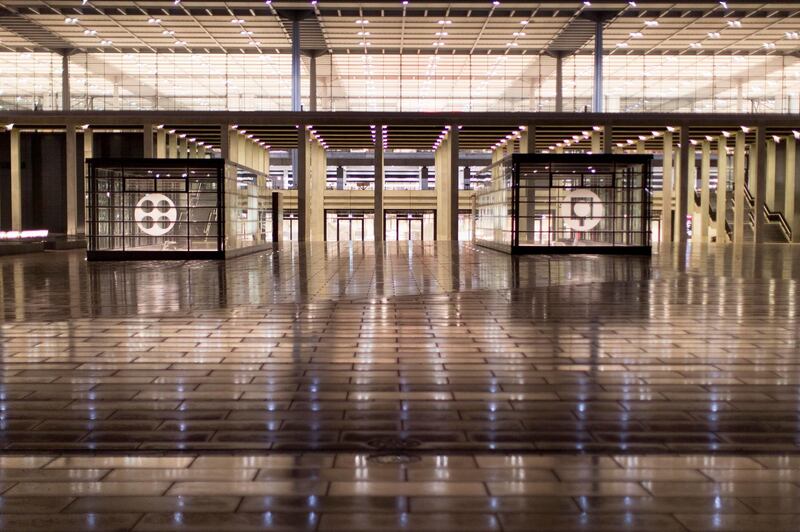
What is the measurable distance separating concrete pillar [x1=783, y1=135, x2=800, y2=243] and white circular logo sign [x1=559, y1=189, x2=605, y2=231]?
2338 cm

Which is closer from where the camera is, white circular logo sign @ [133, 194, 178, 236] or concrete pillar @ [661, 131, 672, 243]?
white circular logo sign @ [133, 194, 178, 236]

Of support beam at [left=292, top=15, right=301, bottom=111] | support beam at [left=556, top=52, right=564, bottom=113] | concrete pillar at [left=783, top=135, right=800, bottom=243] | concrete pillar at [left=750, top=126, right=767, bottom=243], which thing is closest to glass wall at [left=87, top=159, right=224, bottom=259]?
support beam at [left=292, top=15, right=301, bottom=111]

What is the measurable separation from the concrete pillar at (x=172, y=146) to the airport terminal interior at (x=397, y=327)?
2451mm

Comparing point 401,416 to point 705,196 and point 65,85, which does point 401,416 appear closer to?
point 65,85

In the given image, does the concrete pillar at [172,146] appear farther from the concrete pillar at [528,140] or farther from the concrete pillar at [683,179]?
the concrete pillar at [683,179]

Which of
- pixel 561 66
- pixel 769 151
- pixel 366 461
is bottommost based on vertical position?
pixel 366 461

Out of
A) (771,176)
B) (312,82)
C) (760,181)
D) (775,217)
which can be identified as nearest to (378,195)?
(312,82)

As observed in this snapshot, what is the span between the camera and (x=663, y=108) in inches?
1678

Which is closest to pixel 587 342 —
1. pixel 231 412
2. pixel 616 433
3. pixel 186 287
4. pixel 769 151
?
pixel 616 433

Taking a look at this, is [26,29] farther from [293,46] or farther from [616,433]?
[616,433]

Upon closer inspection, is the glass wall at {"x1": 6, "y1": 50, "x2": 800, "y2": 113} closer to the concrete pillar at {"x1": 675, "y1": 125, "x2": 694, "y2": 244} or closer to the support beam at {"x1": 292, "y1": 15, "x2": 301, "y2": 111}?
the support beam at {"x1": 292, "y1": 15, "x2": 301, "y2": 111}

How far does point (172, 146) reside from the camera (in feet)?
151

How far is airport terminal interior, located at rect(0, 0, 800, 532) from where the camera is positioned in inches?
154

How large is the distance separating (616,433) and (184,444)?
7.82 feet
